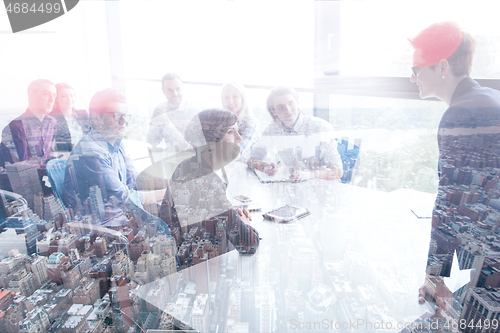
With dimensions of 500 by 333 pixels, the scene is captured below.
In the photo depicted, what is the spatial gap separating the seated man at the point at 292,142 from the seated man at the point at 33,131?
5.22 feet

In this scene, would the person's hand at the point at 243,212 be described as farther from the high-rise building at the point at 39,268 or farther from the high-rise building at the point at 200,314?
the high-rise building at the point at 39,268

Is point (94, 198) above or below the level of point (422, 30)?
below

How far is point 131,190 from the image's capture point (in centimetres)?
156

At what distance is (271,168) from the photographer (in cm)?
199

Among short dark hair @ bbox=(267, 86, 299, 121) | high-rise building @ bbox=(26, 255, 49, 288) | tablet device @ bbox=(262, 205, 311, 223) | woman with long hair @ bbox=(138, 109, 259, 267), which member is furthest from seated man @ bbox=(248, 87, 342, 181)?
high-rise building @ bbox=(26, 255, 49, 288)

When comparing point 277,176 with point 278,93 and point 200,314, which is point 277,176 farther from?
point 200,314

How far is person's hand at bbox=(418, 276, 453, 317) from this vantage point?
847 millimetres

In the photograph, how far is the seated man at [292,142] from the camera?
6.49ft

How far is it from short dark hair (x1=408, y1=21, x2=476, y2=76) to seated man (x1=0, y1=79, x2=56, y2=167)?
7.94 feet

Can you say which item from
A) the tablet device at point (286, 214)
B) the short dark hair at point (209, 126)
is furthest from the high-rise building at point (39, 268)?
the tablet device at point (286, 214)

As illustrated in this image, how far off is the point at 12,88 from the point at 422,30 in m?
2.61

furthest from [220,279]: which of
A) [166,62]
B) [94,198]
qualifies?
[166,62]

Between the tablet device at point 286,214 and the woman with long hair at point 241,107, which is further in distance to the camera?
the woman with long hair at point 241,107

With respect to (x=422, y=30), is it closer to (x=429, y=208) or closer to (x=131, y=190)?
(x=429, y=208)
